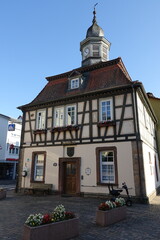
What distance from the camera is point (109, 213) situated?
6.38 metres

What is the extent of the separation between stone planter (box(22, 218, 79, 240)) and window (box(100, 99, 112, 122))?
26.3ft

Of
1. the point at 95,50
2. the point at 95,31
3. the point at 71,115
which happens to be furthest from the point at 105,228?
the point at 95,31

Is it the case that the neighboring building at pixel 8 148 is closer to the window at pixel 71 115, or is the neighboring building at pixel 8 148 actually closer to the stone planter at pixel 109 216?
the window at pixel 71 115

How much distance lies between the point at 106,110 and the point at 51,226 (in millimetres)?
8985

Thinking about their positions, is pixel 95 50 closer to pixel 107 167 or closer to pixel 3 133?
pixel 107 167

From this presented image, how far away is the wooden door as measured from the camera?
1281 centimetres

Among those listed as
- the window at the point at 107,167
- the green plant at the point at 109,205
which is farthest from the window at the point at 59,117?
the green plant at the point at 109,205

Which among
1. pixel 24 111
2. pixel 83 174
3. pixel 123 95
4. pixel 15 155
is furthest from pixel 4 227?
pixel 15 155

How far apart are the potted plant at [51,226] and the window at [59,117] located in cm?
922

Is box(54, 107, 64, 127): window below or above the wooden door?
above

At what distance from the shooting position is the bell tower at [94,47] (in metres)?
18.5

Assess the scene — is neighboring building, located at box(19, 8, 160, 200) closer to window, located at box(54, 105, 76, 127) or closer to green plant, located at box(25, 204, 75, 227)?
window, located at box(54, 105, 76, 127)

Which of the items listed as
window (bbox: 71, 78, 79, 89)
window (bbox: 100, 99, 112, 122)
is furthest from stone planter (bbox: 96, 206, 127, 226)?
window (bbox: 71, 78, 79, 89)

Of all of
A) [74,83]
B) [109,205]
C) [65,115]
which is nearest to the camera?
[109,205]
